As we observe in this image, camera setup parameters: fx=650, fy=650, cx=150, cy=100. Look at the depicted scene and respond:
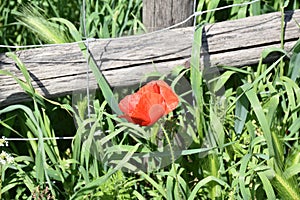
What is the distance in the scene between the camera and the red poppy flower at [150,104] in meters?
1.58

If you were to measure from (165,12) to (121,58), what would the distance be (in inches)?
7.7

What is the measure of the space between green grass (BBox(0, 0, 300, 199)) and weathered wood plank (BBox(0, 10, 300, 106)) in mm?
43

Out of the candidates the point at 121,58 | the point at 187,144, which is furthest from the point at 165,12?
the point at 187,144

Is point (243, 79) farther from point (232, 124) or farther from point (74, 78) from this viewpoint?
point (74, 78)

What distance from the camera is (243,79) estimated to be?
2.08 metres

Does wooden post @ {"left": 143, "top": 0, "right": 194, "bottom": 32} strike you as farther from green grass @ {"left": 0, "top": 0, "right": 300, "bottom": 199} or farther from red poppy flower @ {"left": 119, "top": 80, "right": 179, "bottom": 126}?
red poppy flower @ {"left": 119, "top": 80, "right": 179, "bottom": 126}

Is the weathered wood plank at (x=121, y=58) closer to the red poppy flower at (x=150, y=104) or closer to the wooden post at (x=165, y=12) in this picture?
the wooden post at (x=165, y=12)

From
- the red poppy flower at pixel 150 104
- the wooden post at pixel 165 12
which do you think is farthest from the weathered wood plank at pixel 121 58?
the red poppy flower at pixel 150 104

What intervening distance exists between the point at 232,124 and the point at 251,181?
0.61 feet

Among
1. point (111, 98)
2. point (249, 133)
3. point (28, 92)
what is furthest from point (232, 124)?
point (28, 92)

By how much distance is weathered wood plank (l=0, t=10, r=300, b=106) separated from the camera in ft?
6.24

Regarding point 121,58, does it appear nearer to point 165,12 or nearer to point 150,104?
point 165,12

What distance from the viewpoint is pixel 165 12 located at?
1948 millimetres

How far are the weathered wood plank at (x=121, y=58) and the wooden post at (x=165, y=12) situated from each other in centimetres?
4
